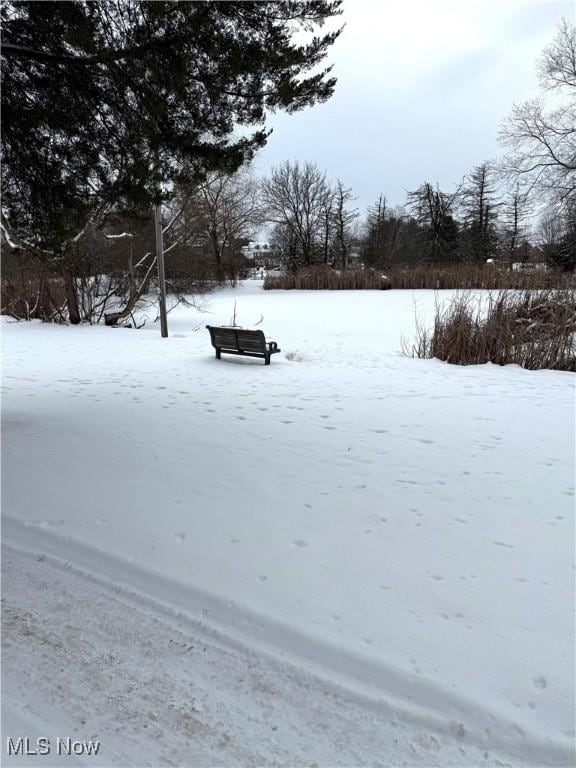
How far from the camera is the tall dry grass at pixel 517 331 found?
8164mm

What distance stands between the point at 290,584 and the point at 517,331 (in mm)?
7428

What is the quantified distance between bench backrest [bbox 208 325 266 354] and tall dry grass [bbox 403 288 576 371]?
3.43 meters

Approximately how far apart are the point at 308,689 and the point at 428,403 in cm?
441

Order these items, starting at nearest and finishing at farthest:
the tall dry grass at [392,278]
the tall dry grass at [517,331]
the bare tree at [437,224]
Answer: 1. the tall dry grass at [517,331]
2. the tall dry grass at [392,278]
3. the bare tree at [437,224]

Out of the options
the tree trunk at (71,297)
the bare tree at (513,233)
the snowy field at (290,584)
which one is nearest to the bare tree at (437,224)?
the bare tree at (513,233)

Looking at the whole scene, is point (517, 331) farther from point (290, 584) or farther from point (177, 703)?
point (177, 703)

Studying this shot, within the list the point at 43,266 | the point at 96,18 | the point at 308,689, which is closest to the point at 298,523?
the point at 308,689

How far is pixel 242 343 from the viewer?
8.95 m

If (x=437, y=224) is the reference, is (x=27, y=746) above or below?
below

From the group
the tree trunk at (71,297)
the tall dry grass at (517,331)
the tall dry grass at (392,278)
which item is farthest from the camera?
the tall dry grass at (392,278)

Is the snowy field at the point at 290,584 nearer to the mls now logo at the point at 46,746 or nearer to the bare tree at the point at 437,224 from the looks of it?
the mls now logo at the point at 46,746

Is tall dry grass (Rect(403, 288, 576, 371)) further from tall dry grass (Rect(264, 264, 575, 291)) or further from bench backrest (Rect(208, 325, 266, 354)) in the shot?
tall dry grass (Rect(264, 264, 575, 291))

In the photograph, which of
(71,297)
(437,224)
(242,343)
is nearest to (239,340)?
(242,343)

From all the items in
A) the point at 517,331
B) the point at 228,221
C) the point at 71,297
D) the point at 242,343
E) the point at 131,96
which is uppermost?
the point at 228,221
